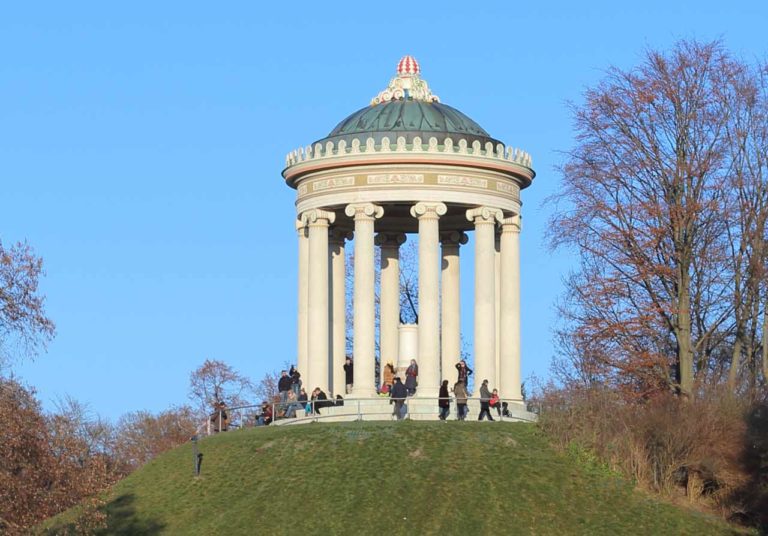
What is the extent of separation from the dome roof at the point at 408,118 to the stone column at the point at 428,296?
254 cm

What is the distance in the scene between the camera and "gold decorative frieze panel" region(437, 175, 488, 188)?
61.7m

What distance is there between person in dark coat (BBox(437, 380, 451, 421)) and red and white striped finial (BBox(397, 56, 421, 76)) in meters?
12.6

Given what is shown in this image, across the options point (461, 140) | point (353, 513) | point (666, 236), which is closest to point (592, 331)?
point (666, 236)

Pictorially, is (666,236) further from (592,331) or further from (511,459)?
(511,459)

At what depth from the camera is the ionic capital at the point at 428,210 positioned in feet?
202

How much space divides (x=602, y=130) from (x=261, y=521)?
69.7ft

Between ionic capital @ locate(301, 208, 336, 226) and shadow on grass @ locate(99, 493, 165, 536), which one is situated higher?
ionic capital @ locate(301, 208, 336, 226)

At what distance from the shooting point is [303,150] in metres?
63.8

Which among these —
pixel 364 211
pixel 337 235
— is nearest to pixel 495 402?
pixel 364 211

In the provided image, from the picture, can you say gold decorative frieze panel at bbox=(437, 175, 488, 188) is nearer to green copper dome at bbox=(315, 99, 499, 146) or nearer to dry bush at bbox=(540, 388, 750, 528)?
green copper dome at bbox=(315, 99, 499, 146)

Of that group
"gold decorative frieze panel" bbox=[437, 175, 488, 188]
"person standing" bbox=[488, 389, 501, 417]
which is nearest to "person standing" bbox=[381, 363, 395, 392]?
"person standing" bbox=[488, 389, 501, 417]

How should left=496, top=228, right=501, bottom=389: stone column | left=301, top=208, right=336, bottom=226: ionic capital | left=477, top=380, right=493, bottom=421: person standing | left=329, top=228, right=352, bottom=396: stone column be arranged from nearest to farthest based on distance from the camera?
left=477, top=380, right=493, bottom=421: person standing
left=301, top=208, right=336, bottom=226: ionic capital
left=496, top=228, right=501, bottom=389: stone column
left=329, top=228, right=352, bottom=396: stone column

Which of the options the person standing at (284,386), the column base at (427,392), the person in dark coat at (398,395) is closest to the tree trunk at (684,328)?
the column base at (427,392)

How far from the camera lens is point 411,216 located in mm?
66688
